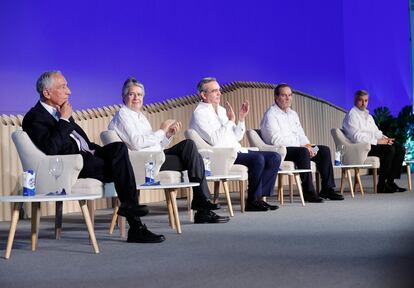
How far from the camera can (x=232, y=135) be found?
6.38 m

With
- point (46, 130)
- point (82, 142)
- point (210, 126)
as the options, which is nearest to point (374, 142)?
point (210, 126)

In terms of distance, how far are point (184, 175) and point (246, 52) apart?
19.3 feet

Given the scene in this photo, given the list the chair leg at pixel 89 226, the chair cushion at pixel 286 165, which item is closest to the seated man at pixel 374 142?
the chair cushion at pixel 286 165

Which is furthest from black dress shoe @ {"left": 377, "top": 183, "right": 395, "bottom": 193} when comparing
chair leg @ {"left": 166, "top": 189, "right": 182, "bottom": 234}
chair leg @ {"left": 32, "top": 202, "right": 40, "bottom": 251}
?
chair leg @ {"left": 32, "top": 202, "right": 40, "bottom": 251}

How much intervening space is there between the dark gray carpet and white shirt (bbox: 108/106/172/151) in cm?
61

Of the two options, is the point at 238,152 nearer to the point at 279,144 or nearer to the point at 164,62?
the point at 279,144

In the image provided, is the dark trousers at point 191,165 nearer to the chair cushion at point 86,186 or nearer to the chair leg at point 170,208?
the chair leg at point 170,208

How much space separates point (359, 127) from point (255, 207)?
2648 mm

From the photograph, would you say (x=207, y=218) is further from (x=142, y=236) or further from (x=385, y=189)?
(x=385, y=189)

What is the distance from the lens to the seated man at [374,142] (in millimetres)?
8578

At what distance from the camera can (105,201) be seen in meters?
7.98

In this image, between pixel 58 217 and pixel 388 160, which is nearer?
pixel 58 217

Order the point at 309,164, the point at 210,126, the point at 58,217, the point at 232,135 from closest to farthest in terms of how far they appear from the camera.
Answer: the point at 58,217, the point at 210,126, the point at 232,135, the point at 309,164

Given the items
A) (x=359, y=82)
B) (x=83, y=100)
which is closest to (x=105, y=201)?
(x=83, y=100)
